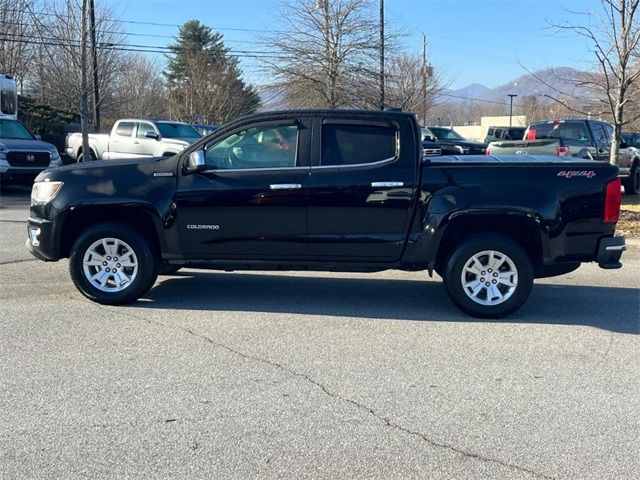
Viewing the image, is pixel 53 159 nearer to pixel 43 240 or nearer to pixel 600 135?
pixel 43 240

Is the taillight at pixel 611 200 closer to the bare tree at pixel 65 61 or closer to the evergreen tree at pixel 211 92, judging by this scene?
the bare tree at pixel 65 61

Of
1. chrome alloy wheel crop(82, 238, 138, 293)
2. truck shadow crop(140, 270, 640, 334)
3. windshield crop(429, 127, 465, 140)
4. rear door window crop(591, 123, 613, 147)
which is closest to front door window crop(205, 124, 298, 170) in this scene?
chrome alloy wheel crop(82, 238, 138, 293)

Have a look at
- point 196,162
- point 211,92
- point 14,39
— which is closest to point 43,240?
point 196,162

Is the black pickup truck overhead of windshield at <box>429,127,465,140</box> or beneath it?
beneath

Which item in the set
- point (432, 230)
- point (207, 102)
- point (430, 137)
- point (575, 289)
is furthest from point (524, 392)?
point (207, 102)

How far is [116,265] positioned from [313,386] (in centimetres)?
291

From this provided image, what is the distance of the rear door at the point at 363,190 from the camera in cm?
646

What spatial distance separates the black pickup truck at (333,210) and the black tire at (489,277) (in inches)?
0.4

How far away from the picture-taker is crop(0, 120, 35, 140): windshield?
61.7ft

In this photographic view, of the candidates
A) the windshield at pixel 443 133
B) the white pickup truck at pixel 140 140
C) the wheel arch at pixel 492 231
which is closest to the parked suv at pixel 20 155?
the white pickup truck at pixel 140 140

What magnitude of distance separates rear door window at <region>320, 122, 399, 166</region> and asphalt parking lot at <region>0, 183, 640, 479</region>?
1.48 metres

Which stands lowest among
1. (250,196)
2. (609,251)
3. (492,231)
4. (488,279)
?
(488,279)

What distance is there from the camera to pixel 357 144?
6617mm

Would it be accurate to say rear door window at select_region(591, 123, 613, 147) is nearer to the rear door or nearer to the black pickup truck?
the black pickup truck
